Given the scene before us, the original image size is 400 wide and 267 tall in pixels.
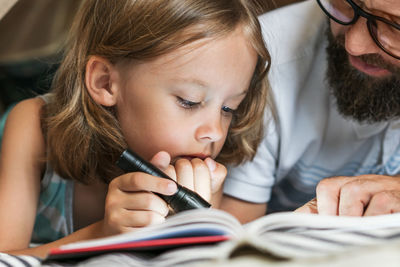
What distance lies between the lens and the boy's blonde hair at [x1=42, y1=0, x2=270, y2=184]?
96 cm

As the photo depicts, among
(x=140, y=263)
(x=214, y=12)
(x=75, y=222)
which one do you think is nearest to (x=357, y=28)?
(x=214, y=12)

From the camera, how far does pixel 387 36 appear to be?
3.15ft

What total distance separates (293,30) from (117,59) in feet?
1.53

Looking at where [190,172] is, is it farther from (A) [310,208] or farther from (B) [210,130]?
(A) [310,208]

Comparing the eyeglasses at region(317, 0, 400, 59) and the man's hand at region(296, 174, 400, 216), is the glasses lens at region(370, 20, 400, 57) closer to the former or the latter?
the eyeglasses at region(317, 0, 400, 59)

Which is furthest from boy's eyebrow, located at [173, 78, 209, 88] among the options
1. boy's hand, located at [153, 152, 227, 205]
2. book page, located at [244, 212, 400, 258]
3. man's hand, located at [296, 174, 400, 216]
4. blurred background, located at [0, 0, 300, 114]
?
blurred background, located at [0, 0, 300, 114]

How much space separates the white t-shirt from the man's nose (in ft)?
0.79

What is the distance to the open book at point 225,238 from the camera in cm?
54

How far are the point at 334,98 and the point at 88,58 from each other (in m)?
0.59

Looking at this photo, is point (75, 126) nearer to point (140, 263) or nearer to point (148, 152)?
point (148, 152)

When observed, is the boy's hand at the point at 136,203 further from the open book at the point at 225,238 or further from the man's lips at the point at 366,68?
the man's lips at the point at 366,68

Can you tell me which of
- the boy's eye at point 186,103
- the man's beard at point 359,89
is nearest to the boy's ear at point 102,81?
the boy's eye at point 186,103

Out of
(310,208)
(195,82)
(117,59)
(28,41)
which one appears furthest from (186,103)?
(28,41)

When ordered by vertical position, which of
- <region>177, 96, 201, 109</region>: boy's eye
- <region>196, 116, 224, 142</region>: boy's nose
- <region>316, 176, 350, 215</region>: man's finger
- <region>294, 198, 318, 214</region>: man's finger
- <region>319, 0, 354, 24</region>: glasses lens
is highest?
<region>319, 0, 354, 24</region>: glasses lens
